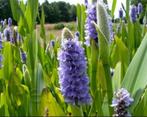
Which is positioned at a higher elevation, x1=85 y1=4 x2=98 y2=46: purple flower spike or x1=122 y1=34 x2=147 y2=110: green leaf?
x1=85 y1=4 x2=98 y2=46: purple flower spike

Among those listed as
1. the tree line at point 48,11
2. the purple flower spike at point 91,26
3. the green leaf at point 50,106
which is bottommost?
the tree line at point 48,11

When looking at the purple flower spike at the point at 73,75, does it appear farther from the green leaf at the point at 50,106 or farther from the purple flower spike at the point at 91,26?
the purple flower spike at the point at 91,26

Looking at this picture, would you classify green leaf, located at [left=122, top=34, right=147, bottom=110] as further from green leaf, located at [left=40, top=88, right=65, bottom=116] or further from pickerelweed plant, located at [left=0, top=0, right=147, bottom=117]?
green leaf, located at [left=40, top=88, right=65, bottom=116]

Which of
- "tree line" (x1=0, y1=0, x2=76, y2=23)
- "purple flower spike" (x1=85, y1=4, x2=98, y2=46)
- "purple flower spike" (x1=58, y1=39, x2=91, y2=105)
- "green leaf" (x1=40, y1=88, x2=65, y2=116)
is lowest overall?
"tree line" (x1=0, y1=0, x2=76, y2=23)

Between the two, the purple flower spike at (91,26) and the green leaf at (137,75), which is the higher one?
the purple flower spike at (91,26)

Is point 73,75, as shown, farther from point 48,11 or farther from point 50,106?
point 48,11

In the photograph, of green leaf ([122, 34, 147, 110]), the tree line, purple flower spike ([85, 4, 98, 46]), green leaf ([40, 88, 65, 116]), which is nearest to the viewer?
green leaf ([40, 88, 65, 116])

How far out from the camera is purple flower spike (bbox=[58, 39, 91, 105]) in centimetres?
91

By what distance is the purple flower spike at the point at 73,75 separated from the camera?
905 mm

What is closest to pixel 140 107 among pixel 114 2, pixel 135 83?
pixel 135 83

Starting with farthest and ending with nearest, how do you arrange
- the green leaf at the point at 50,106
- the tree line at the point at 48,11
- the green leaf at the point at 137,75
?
the tree line at the point at 48,11 < the green leaf at the point at 137,75 < the green leaf at the point at 50,106

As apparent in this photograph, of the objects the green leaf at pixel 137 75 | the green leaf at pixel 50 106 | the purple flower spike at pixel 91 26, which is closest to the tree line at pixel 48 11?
the purple flower spike at pixel 91 26

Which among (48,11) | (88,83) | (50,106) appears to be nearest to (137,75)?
(88,83)

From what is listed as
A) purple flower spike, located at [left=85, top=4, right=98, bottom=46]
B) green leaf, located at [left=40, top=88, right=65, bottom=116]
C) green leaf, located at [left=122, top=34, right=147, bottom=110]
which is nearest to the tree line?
purple flower spike, located at [left=85, top=4, right=98, bottom=46]
